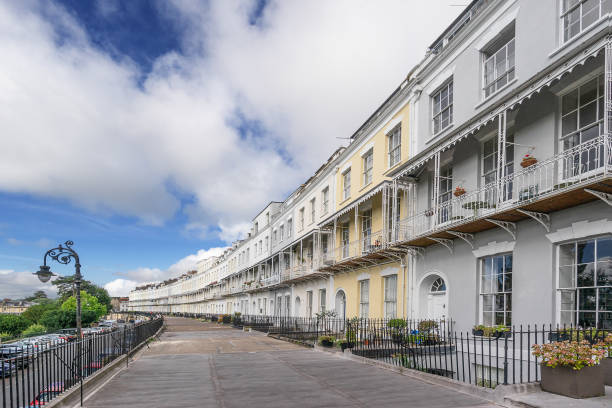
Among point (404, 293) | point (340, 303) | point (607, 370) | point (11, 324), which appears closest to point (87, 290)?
point (11, 324)

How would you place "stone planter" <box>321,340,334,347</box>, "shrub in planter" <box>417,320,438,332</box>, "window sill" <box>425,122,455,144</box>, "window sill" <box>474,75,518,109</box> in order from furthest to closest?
"stone planter" <box>321,340,334,347</box> < "window sill" <box>425,122,455,144</box> < "shrub in planter" <box>417,320,438,332</box> < "window sill" <box>474,75,518,109</box>

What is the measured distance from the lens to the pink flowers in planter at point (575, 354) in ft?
22.9

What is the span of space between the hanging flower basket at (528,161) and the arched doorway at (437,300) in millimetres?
5182

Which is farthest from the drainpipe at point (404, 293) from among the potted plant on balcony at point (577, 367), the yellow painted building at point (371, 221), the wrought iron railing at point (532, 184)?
the potted plant on balcony at point (577, 367)

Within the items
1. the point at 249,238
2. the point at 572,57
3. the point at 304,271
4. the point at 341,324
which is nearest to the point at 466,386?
the point at 572,57

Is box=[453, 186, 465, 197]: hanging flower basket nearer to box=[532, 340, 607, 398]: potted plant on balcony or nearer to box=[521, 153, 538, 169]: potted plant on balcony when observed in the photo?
box=[521, 153, 538, 169]: potted plant on balcony

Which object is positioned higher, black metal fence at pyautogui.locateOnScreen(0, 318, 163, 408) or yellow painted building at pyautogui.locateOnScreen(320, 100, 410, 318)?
yellow painted building at pyautogui.locateOnScreen(320, 100, 410, 318)

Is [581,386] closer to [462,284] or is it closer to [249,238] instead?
[462,284]

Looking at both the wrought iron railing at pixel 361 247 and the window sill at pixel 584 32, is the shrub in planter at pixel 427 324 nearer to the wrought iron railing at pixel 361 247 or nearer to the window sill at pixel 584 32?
the wrought iron railing at pixel 361 247

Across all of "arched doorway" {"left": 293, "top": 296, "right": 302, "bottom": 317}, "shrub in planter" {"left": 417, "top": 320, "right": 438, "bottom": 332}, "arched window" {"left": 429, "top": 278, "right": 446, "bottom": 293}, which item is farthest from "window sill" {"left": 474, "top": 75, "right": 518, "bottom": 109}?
"arched doorway" {"left": 293, "top": 296, "right": 302, "bottom": 317}

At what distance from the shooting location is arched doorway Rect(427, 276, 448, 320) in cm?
1491

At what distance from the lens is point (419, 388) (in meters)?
9.17

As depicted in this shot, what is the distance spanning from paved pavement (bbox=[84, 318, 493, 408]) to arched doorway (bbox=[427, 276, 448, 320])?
3.46 m

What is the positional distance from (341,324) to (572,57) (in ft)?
54.7
